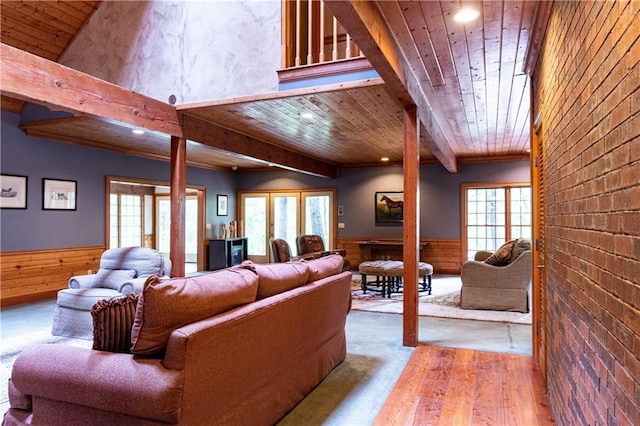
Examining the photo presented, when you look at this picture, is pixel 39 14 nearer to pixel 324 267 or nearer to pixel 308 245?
pixel 324 267

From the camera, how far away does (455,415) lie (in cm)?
258

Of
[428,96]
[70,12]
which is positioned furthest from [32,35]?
[428,96]

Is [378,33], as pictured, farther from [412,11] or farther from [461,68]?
[461,68]

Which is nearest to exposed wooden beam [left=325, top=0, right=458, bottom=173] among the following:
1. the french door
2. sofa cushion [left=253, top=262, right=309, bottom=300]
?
sofa cushion [left=253, top=262, right=309, bottom=300]

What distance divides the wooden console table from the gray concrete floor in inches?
135

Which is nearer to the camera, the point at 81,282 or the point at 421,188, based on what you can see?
the point at 81,282

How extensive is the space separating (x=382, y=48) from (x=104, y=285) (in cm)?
378

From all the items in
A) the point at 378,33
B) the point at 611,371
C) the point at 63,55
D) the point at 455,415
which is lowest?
the point at 455,415

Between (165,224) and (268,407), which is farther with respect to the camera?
(165,224)

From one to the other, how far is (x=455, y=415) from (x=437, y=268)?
6818 millimetres

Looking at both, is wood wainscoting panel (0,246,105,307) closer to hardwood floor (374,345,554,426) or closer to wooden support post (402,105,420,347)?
wooden support post (402,105,420,347)

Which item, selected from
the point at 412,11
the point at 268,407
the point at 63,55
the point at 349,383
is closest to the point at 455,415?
the point at 349,383

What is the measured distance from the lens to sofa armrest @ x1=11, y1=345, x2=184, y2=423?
169 centimetres

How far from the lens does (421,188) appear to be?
9.32m
